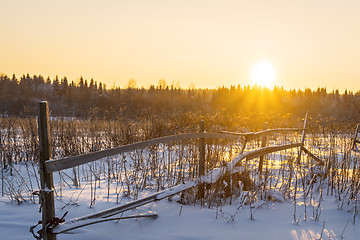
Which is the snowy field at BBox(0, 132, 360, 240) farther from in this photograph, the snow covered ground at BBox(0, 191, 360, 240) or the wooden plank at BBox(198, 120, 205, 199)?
the wooden plank at BBox(198, 120, 205, 199)

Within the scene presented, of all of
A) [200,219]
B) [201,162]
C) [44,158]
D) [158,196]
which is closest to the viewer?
[44,158]

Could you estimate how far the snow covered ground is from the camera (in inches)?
130

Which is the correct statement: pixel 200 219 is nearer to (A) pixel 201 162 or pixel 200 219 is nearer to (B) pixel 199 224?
(B) pixel 199 224

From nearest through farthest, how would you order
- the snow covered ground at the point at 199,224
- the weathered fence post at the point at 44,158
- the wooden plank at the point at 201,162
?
the weathered fence post at the point at 44,158 → the snow covered ground at the point at 199,224 → the wooden plank at the point at 201,162

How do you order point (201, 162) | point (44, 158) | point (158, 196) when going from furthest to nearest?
point (201, 162) → point (158, 196) → point (44, 158)

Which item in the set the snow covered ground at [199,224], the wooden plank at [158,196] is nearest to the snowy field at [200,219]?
the snow covered ground at [199,224]

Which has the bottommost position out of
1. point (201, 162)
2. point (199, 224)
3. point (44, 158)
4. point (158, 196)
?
point (199, 224)

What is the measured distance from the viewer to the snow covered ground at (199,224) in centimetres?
331

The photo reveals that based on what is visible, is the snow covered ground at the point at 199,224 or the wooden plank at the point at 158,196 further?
the snow covered ground at the point at 199,224

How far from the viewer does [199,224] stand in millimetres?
3658

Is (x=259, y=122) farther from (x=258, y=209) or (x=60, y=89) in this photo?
(x=60, y=89)

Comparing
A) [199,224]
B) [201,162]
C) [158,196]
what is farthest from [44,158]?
[201,162]

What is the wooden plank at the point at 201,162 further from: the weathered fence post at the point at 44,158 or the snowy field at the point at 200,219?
the weathered fence post at the point at 44,158

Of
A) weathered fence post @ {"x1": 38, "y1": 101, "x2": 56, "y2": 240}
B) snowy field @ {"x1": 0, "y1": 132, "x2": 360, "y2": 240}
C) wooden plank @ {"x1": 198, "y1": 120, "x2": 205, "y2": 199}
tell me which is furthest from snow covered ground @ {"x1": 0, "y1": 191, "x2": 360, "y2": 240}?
weathered fence post @ {"x1": 38, "y1": 101, "x2": 56, "y2": 240}
